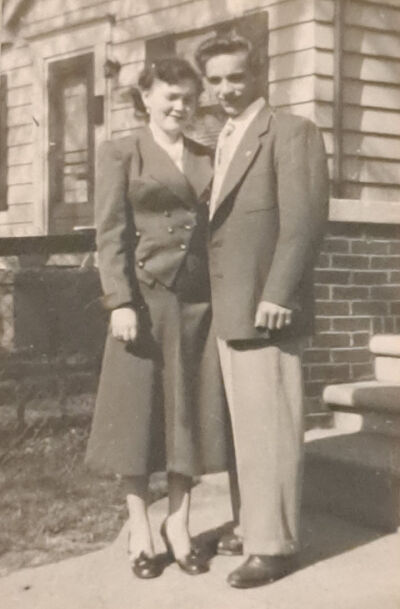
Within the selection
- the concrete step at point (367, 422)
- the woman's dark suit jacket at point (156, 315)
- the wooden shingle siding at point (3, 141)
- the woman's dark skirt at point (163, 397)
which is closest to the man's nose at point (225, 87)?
the woman's dark suit jacket at point (156, 315)

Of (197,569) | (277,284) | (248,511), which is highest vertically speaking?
(277,284)

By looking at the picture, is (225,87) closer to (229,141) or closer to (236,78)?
(236,78)

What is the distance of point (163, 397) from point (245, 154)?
698 millimetres

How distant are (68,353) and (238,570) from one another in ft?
5.97

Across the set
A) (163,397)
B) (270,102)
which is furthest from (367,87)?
(163,397)

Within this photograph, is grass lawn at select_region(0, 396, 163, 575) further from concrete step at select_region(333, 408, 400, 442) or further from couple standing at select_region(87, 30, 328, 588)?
concrete step at select_region(333, 408, 400, 442)

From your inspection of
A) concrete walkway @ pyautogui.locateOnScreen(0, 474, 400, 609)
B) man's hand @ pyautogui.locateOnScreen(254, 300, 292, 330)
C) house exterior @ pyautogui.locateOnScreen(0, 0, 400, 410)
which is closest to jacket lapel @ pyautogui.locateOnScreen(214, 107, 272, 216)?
man's hand @ pyautogui.locateOnScreen(254, 300, 292, 330)

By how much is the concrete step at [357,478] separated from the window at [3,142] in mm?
1431

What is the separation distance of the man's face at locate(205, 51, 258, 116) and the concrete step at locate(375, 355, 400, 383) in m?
1.52

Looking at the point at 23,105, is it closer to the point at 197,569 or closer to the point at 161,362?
the point at 161,362

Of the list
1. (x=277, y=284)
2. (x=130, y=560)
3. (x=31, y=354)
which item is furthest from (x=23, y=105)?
(x=130, y=560)

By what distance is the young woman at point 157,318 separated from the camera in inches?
98.9

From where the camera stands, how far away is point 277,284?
237 cm

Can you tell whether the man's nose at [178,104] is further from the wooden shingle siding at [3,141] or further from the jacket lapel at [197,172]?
the wooden shingle siding at [3,141]
